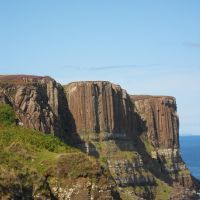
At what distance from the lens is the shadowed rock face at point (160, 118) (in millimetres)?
154375

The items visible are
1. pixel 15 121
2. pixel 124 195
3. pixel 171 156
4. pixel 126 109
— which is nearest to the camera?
pixel 15 121

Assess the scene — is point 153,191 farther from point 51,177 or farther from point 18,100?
point 51,177

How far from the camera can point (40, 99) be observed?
381 feet

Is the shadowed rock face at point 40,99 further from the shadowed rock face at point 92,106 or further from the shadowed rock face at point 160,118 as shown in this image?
the shadowed rock face at point 160,118

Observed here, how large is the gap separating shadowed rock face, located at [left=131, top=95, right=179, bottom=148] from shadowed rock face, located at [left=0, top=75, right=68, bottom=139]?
29962mm

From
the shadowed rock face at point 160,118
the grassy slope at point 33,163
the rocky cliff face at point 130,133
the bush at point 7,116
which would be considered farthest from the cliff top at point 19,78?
the grassy slope at point 33,163

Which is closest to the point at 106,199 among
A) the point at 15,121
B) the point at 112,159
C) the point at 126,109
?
the point at 15,121

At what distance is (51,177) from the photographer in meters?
20.8

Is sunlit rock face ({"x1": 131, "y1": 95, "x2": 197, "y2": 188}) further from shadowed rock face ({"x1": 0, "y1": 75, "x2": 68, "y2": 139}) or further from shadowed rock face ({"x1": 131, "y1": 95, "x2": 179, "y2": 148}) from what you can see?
shadowed rock face ({"x1": 0, "y1": 75, "x2": 68, "y2": 139})

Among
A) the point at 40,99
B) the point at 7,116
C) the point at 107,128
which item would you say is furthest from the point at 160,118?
the point at 7,116

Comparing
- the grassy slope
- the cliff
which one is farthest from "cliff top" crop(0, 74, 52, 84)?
the grassy slope

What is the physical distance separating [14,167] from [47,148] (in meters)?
3.53

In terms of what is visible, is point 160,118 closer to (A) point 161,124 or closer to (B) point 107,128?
(A) point 161,124

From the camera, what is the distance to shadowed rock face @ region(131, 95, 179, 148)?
15438 centimetres
